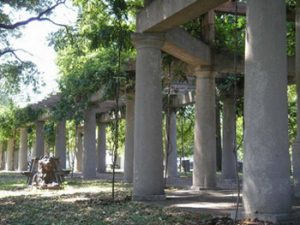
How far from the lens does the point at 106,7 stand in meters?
17.8

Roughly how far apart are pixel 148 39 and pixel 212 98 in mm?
5099

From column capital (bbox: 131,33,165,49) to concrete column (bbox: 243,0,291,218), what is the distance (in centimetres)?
541

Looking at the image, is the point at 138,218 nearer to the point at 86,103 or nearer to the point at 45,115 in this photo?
the point at 86,103

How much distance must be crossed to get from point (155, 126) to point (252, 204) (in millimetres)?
5743

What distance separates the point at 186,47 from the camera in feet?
56.1

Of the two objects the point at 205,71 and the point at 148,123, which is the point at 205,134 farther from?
the point at 148,123

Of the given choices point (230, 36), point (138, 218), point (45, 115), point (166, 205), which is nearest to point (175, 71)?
point (230, 36)

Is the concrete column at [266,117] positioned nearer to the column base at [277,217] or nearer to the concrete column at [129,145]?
the column base at [277,217]

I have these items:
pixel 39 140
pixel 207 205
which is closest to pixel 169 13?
pixel 207 205

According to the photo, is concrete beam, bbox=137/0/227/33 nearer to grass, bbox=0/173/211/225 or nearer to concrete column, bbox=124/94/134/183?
grass, bbox=0/173/211/225

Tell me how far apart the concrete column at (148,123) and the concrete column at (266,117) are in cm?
529

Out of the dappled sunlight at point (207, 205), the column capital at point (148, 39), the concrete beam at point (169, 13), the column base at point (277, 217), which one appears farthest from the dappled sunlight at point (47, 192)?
the column base at point (277, 217)

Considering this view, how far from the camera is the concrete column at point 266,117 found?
9.27m

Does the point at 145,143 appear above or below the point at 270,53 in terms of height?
below
